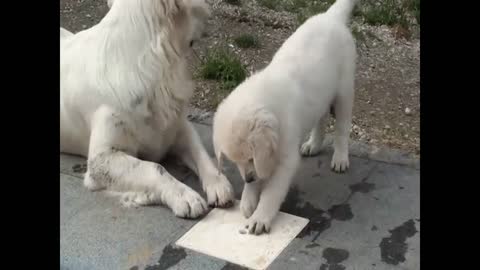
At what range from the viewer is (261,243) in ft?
9.86

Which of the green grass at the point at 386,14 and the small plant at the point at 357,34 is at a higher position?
the green grass at the point at 386,14

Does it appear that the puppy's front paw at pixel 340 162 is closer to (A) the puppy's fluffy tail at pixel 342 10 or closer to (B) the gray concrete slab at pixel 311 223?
(B) the gray concrete slab at pixel 311 223

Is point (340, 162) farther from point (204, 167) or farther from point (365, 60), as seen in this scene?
point (365, 60)

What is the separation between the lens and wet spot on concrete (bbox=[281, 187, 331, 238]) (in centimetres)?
314

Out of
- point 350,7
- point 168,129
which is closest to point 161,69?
point 168,129

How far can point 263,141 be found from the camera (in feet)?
→ 9.31

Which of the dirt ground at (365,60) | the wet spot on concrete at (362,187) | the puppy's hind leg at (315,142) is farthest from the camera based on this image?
the dirt ground at (365,60)

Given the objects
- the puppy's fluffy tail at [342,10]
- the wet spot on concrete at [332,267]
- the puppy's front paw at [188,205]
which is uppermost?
the puppy's fluffy tail at [342,10]

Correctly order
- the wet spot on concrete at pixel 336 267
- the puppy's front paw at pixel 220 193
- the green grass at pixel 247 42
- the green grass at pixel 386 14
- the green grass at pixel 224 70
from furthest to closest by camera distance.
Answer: the green grass at pixel 386 14
the green grass at pixel 247 42
the green grass at pixel 224 70
the puppy's front paw at pixel 220 193
the wet spot on concrete at pixel 336 267

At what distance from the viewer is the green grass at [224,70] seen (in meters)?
5.17

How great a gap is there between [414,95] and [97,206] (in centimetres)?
285

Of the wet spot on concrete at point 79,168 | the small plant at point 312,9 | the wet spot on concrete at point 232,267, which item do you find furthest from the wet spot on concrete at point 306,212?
the small plant at point 312,9

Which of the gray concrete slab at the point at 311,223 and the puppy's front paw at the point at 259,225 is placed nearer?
the gray concrete slab at the point at 311,223

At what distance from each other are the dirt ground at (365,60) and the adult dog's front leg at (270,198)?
1.17 metres
